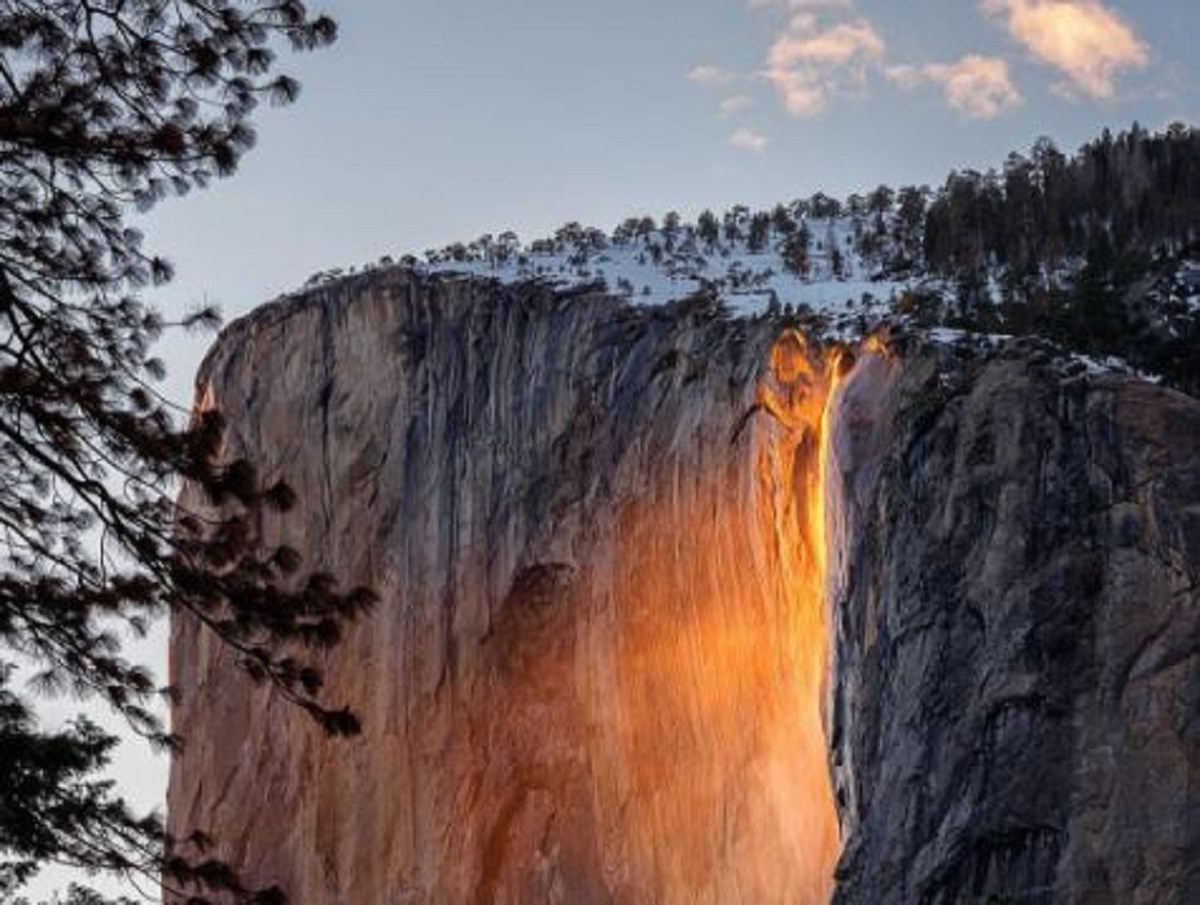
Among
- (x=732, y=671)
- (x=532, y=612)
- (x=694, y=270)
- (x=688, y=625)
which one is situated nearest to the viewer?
Answer: (x=732, y=671)

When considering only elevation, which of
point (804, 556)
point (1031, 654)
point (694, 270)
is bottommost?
point (1031, 654)

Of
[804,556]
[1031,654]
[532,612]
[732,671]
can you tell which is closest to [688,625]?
[732,671]

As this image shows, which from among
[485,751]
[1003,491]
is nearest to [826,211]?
[485,751]

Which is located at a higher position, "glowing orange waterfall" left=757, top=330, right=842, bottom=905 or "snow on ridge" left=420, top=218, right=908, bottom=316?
"snow on ridge" left=420, top=218, right=908, bottom=316

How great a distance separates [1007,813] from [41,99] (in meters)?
13.8

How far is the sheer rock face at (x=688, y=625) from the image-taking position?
2019cm

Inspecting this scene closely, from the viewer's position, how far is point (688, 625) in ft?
112

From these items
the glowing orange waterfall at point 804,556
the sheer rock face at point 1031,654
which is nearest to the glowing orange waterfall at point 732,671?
the glowing orange waterfall at point 804,556

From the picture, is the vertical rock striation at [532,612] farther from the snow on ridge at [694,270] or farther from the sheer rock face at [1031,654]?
the sheer rock face at [1031,654]

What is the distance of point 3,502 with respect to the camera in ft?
31.3

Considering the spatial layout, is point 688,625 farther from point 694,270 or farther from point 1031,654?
point 1031,654

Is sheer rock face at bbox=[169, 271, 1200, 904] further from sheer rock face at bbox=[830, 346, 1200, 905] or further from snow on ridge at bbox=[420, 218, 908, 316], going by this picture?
snow on ridge at bbox=[420, 218, 908, 316]

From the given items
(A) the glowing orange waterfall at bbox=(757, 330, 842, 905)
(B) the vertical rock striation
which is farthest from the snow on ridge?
(A) the glowing orange waterfall at bbox=(757, 330, 842, 905)

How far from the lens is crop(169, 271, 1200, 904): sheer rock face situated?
20.2m
